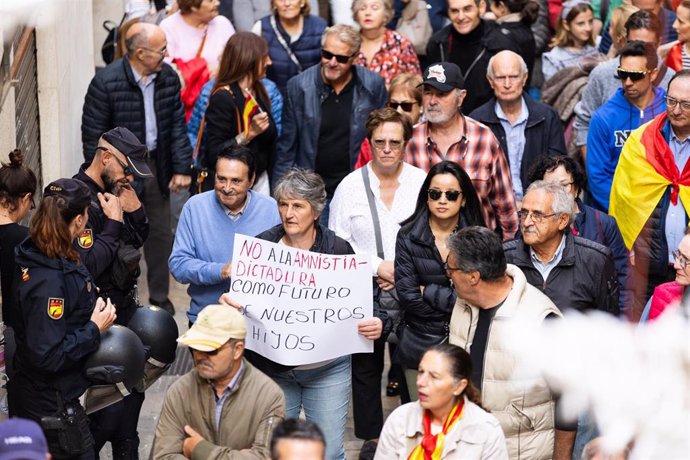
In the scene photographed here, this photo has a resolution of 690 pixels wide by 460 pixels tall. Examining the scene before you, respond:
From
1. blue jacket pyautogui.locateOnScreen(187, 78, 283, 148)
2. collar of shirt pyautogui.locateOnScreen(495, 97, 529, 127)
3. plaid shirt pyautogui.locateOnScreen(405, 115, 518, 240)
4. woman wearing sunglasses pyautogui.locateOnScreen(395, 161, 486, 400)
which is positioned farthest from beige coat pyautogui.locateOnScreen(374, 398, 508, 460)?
blue jacket pyautogui.locateOnScreen(187, 78, 283, 148)

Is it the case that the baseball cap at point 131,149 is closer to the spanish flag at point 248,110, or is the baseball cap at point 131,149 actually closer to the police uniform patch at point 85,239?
the police uniform patch at point 85,239

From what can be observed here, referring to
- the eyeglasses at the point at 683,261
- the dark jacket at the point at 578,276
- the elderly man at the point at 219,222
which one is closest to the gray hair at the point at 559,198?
the dark jacket at the point at 578,276

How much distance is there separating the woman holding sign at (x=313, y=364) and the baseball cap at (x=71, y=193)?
3.28 feet

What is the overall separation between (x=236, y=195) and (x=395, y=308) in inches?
46.3

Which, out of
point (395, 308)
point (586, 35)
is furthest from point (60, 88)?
point (586, 35)

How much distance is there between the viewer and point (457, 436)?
20.2ft

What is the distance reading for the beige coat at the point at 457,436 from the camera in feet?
20.1

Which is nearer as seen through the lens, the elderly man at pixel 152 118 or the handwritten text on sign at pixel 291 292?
the handwritten text on sign at pixel 291 292

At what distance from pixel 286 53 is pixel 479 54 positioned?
1568mm


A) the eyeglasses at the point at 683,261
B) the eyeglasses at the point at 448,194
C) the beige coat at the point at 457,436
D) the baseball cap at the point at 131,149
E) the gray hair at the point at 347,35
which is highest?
the gray hair at the point at 347,35

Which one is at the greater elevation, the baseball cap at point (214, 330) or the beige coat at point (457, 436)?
the baseball cap at point (214, 330)

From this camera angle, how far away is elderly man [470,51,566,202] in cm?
938

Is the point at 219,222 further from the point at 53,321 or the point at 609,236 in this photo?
Result: the point at 609,236

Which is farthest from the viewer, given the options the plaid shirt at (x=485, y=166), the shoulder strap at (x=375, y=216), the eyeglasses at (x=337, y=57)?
the eyeglasses at (x=337, y=57)
